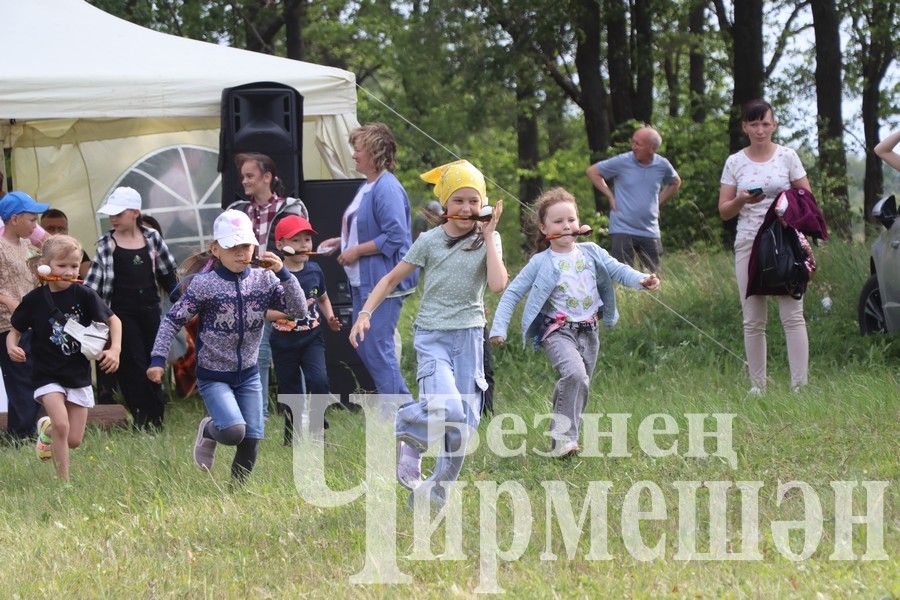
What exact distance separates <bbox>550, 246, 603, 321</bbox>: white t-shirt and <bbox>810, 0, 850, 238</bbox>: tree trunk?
12263mm

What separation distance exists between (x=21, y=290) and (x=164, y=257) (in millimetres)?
1098

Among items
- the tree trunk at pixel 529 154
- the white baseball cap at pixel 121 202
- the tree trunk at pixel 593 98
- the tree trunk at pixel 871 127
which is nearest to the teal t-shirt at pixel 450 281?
the white baseball cap at pixel 121 202

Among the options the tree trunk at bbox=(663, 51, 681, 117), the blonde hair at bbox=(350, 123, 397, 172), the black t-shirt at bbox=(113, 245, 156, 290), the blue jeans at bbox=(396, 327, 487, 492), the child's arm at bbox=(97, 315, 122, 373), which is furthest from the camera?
the tree trunk at bbox=(663, 51, 681, 117)

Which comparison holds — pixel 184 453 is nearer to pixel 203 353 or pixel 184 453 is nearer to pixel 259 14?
pixel 203 353

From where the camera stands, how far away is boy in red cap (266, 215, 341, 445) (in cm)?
888

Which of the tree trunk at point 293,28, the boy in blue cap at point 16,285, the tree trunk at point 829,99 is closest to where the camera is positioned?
the boy in blue cap at point 16,285

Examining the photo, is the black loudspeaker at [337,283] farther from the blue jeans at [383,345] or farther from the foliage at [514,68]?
the foliage at [514,68]

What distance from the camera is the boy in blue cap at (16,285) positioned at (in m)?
9.76

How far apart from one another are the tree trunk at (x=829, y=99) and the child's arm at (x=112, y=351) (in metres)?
13.0

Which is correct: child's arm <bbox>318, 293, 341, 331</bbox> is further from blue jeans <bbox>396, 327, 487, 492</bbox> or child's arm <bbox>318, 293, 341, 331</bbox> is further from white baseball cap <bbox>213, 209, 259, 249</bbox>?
blue jeans <bbox>396, 327, 487, 492</bbox>

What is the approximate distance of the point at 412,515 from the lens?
260 inches

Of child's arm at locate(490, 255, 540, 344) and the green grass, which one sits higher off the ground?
child's arm at locate(490, 255, 540, 344)

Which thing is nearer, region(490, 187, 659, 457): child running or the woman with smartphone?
region(490, 187, 659, 457): child running

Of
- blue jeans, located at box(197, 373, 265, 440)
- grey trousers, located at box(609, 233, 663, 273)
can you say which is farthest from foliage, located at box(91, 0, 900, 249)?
blue jeans, located at box(197, 373, 265, 440)
